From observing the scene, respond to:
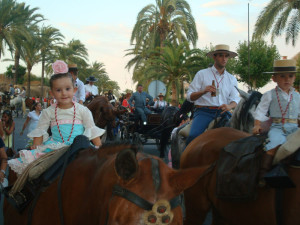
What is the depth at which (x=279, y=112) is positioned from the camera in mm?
3695

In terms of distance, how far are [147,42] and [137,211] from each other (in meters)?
28.6

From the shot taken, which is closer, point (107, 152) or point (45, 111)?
point (107, 152)

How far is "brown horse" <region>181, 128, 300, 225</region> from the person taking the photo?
10.00 feet

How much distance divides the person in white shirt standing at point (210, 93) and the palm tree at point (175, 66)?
68.5 feet

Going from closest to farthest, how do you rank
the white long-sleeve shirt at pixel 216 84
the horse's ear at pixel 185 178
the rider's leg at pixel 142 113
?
1. the horse's ear at pixel 185 178
2. the white long-sleeve shirt at pixel 216 84
3. the rider's leg at pixel 142 113

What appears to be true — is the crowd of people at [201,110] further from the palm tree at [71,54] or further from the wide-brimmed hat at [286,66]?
the palm tree at [71,54]

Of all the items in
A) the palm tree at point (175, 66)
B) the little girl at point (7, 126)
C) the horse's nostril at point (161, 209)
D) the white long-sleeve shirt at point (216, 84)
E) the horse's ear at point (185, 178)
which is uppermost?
the palm tree at point (175, 66)

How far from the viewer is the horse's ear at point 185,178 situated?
6.06 ft

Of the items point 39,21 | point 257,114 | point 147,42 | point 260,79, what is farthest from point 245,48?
point 257,114

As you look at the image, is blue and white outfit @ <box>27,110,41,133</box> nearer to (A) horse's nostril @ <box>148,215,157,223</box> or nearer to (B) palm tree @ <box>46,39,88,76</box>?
(A) horse's nostril @ <box>148,215,157,223</box>

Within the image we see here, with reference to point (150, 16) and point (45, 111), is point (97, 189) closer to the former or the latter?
point (45, 111)

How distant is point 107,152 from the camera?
2.35 m

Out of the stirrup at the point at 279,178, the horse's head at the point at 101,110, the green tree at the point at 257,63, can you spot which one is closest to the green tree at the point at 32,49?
the green tree at the point at 257,63

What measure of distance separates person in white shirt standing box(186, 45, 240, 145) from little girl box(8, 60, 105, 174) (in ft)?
6.91
